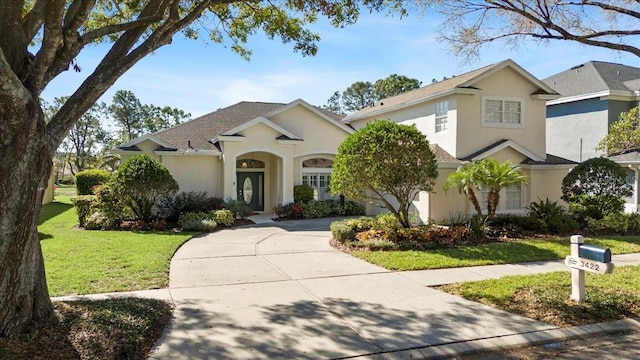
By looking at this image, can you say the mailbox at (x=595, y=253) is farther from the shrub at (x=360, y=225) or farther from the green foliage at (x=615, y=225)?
Answer: the green foliage at (x=615, y=225)

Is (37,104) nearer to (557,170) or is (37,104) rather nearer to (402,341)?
(402,341)

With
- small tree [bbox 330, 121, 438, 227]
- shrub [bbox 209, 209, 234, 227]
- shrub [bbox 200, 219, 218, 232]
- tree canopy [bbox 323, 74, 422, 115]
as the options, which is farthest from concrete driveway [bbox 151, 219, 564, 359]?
tree canopy [bbox 323, 74, 422, 115]

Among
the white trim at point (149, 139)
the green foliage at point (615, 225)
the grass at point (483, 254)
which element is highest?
the white trim at point (149, 139)

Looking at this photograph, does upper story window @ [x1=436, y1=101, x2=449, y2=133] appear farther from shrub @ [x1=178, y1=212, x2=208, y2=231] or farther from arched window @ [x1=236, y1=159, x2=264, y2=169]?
shrub @ [x1=178, y1=212, x2=208, y2=231]

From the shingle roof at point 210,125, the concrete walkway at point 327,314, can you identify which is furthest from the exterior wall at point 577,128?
the shingle roof at point 210,125

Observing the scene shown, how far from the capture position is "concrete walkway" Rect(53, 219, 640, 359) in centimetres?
493

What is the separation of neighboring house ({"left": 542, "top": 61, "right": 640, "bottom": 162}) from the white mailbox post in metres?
19.3

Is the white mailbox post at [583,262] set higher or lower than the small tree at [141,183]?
lower

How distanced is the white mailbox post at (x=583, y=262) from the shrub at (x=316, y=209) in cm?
1296

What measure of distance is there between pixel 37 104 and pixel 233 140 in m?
14.1

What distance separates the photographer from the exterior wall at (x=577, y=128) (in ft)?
74.1

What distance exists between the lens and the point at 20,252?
14.8ft

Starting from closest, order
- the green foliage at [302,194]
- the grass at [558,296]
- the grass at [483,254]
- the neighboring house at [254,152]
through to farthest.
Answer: the grass at [558,296] → the grass at [483,254] → the neighboring house at [254,152] → the green foliage at [302,194]

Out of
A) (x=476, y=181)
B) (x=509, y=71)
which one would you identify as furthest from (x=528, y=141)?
(x=476, y=181)
